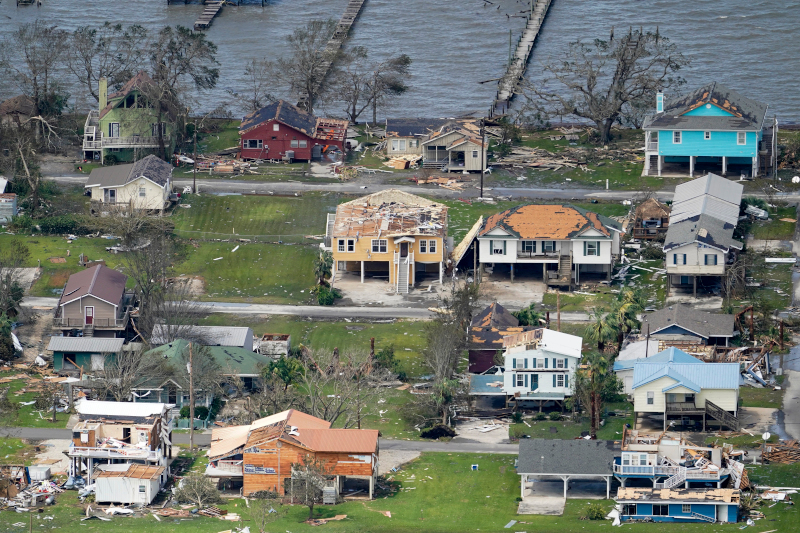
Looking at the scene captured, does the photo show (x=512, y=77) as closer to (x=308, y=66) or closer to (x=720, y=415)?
(x=308, y=66)

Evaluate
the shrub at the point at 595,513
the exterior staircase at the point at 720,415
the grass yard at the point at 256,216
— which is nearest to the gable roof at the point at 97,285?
the grass yard at the point at 256,216

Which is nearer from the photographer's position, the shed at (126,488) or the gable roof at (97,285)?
the shed at (126,488)

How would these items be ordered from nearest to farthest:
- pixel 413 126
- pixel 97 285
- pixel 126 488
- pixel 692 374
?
pixel 126 488, pixel 692 374, pixel 97 285, pixel 413 126

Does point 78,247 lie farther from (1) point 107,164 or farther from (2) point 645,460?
(2) point 645,460

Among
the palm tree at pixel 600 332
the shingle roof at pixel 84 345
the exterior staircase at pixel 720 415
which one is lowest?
the exterior staircase at pixel 720 415

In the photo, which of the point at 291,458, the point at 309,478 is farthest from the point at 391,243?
the point at 309,478

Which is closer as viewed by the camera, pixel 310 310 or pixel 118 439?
pixel 118 439

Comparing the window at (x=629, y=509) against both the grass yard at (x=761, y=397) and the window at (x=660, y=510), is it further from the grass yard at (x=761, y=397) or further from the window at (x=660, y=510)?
the grass yard at (x=761, y=397)

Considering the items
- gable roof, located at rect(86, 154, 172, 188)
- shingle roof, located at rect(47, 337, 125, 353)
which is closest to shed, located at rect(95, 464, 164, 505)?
shingle roof, located at rect(47, 337, 125, 353)
